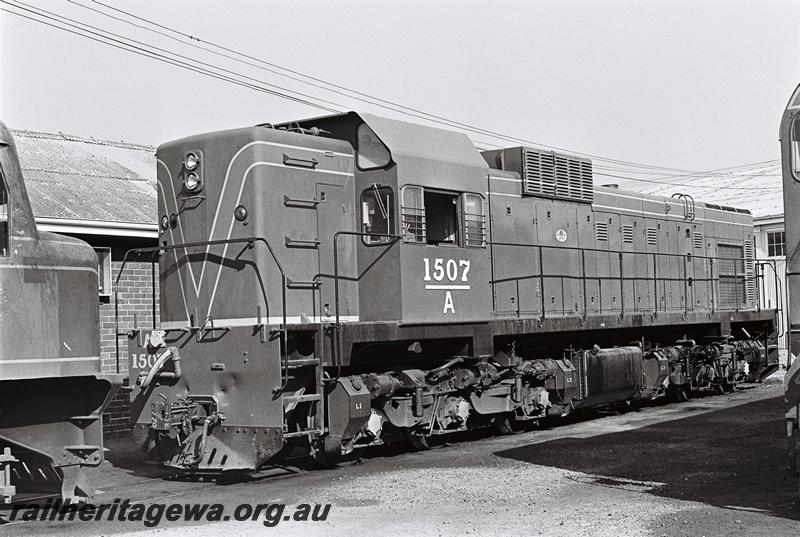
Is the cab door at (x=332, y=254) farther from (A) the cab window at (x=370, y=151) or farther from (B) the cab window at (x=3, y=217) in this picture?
(B) the cab window at (x=3, y=217)

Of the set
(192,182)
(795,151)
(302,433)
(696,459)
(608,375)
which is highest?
(192,182)

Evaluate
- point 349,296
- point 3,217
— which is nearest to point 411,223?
point 349,296

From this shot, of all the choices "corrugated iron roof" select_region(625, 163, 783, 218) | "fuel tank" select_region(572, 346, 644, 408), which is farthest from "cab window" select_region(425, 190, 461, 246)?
"corrugated iron roof" select_region(625, 163, 783, 218)

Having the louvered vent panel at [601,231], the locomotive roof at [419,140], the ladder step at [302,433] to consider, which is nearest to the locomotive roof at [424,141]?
the locomotive roof at [419,140]

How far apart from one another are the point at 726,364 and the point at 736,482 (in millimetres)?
10610

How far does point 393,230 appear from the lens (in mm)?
11883

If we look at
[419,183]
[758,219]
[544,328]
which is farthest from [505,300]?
[758,219]

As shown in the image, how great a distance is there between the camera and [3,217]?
805 cm

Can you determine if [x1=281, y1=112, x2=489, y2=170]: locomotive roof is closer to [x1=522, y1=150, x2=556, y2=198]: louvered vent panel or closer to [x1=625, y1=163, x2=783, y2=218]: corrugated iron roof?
[x1=522, y1=150, x2=556, y2=198]: louvered vent panel

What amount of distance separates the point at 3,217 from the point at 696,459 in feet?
26.0

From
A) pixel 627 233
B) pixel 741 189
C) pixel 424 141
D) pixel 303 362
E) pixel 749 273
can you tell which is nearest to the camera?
pixel 303 362

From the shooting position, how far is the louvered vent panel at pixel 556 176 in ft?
48.7

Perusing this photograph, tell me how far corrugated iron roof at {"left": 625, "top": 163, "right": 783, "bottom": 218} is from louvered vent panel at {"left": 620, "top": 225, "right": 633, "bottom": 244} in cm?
1577

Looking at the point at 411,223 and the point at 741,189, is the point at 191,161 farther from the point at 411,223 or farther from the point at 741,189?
the point at 741,189
